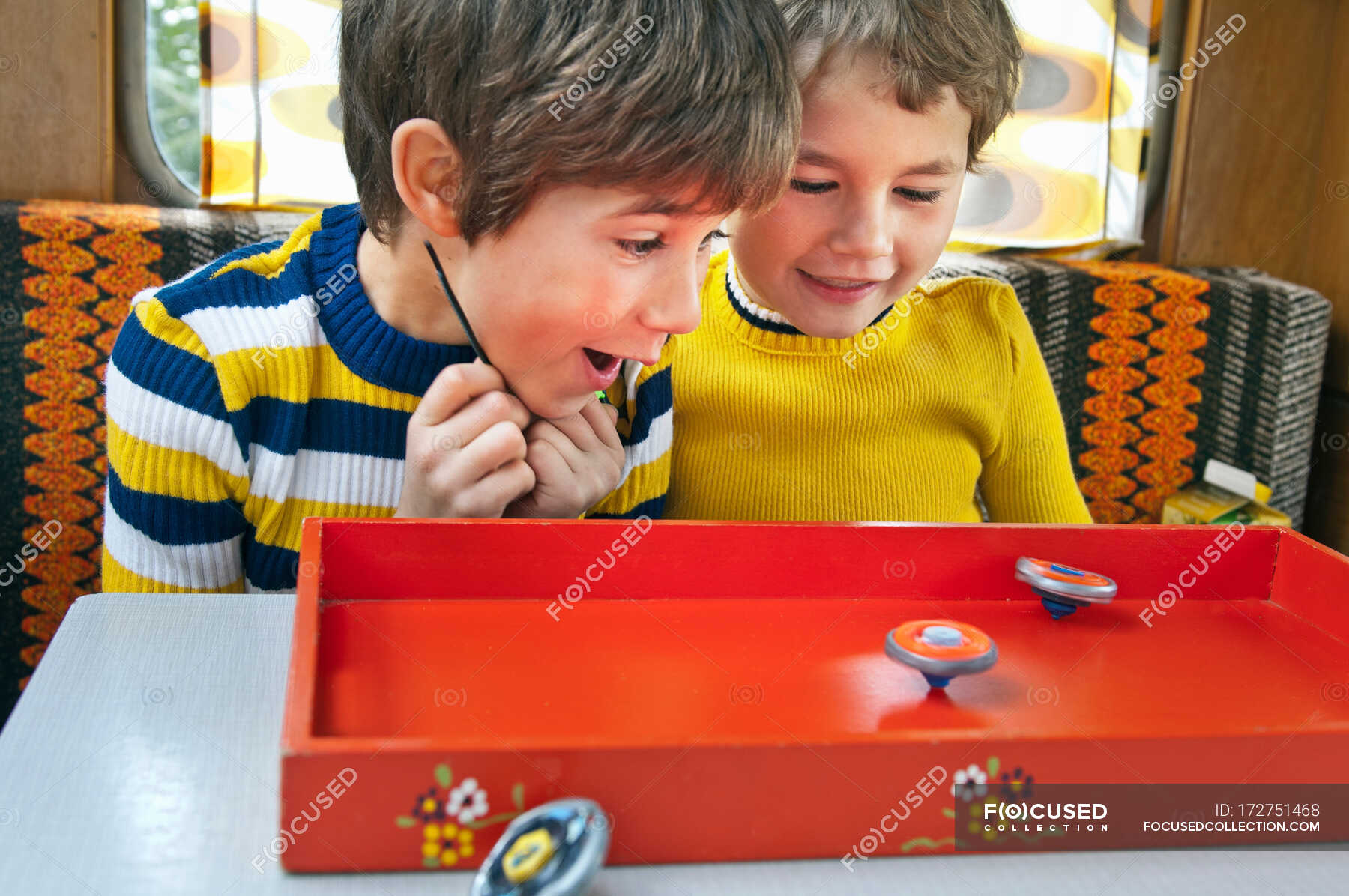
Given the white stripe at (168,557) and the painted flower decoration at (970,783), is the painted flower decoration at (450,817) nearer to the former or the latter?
the painted flower decoration at (970,783)

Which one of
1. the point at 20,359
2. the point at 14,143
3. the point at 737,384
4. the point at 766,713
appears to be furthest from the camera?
the point at 14,143

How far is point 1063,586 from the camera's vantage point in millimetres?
805

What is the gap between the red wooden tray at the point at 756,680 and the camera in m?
0.54

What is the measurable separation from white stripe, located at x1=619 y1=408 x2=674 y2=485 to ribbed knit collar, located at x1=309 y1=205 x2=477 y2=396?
197 mm

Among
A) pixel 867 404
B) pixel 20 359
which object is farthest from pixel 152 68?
pixel 867 404

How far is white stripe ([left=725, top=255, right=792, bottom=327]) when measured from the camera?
128 centimetres

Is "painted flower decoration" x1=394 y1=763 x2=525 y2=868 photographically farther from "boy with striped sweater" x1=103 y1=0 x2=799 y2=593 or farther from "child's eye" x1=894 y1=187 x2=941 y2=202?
"child's eye" x1=894 y1=187 x2=941 y2=202

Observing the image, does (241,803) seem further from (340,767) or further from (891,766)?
(891,766)

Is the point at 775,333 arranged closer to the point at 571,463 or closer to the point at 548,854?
the point at 571,463

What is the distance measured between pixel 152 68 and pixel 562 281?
1332 mm

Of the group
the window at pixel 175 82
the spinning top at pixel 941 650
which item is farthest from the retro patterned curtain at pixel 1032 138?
the spinning top at pixel 941 650

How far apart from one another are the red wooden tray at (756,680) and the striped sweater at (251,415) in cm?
26

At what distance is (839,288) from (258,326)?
0.56 meters

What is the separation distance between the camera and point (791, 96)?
2.85ft
